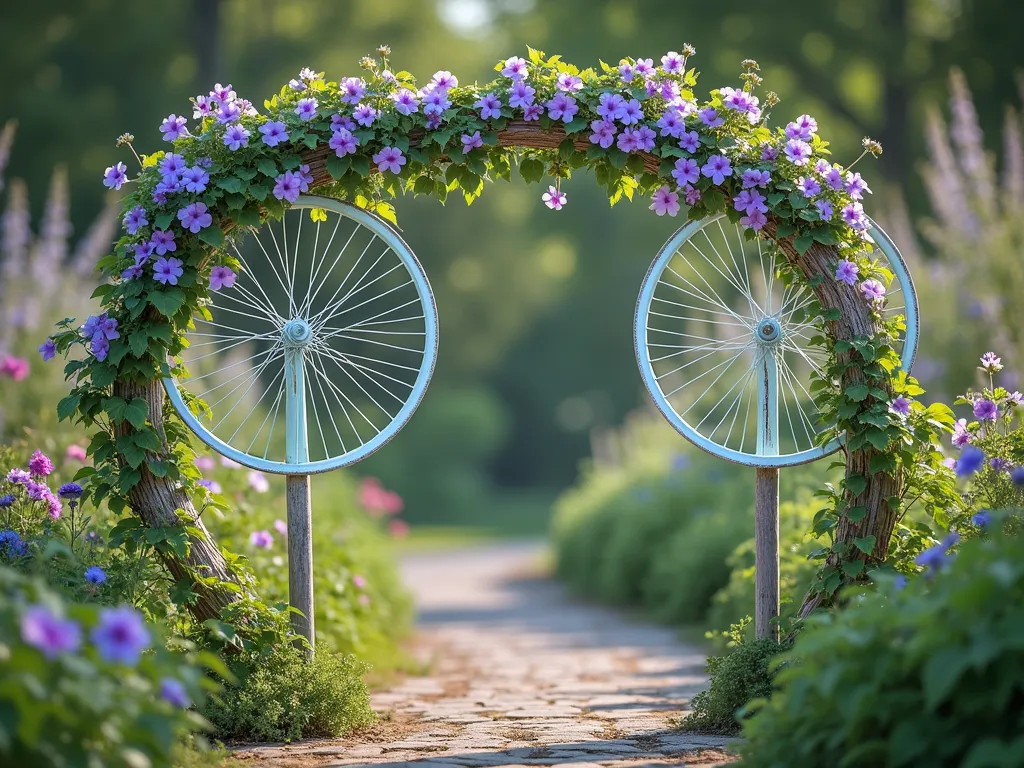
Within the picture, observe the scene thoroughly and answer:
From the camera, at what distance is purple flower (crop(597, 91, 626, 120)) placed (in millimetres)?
3916

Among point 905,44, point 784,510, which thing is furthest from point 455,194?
point 784,510

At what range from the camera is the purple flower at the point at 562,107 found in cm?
394

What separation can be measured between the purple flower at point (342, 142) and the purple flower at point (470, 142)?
0.38 metres

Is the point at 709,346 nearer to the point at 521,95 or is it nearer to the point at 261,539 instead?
the point at 521,95

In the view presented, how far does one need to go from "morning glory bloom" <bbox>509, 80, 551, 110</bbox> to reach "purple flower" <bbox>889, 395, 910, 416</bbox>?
1.61m

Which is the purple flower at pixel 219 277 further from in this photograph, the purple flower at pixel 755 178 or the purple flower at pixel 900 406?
the purple flower at pixel 900 406

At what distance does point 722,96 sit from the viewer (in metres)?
3.96

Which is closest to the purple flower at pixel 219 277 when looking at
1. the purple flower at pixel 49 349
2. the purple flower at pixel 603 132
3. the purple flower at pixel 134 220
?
the purple flower at pixel 134 220

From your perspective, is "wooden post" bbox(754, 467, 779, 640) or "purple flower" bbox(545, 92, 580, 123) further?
"wooden post" bbox(754, 467, 779, 640)

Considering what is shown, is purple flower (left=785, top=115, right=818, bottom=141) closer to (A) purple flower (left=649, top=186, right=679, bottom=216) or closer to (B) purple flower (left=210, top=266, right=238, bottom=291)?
(A) purple flower (left=649, top=186, right=679, bottom=216)

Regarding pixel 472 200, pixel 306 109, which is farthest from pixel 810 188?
pixel 306 109

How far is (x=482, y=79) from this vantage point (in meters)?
23.1

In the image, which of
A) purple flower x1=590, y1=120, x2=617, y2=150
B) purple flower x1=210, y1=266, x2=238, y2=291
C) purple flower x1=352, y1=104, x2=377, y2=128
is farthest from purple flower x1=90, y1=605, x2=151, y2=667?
purple flower x1=590, y1=120, x2=617, y2=150

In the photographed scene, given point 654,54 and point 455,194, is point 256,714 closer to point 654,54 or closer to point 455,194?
point 654,54
